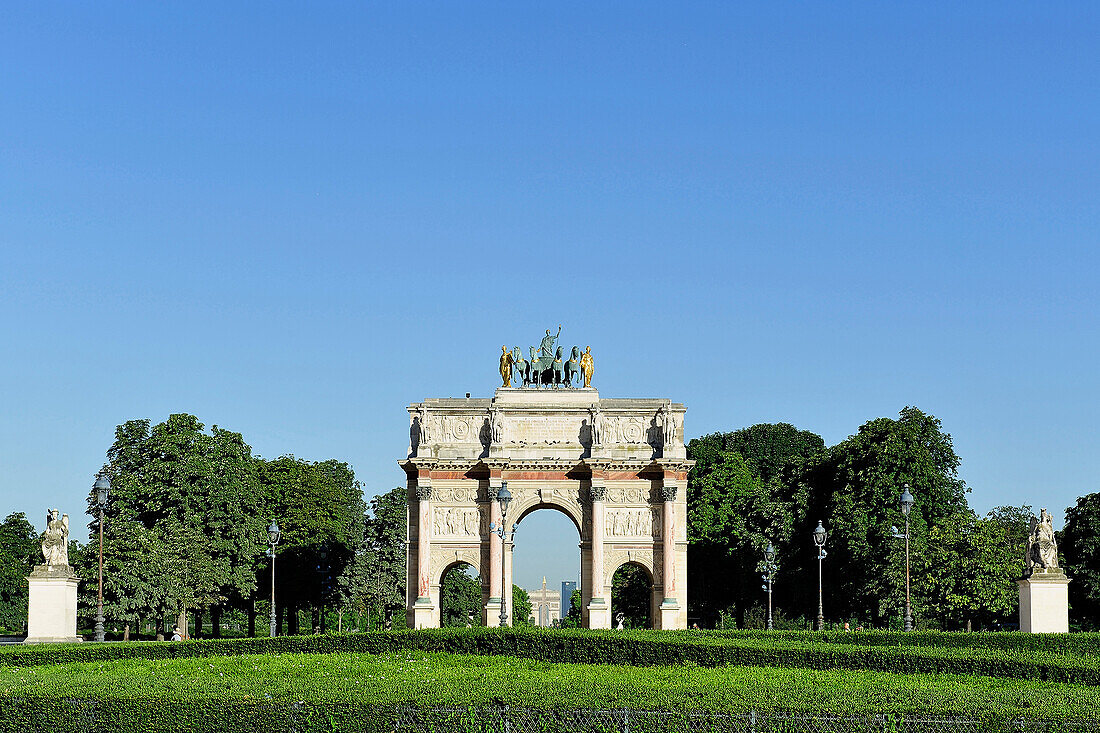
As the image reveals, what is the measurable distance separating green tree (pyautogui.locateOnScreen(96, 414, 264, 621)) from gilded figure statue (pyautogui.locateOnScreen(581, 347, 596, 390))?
61.0 feet

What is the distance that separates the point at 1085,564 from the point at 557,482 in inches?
1077

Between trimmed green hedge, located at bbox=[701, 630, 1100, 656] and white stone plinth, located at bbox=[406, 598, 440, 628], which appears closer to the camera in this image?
trimmed green hedge, located at bbox=[701, 630, 1100, 656]

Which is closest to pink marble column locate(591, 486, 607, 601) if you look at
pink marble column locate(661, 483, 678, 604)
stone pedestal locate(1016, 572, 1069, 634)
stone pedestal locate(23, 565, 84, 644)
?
pink marble column locate(661, 483, 678, 604)

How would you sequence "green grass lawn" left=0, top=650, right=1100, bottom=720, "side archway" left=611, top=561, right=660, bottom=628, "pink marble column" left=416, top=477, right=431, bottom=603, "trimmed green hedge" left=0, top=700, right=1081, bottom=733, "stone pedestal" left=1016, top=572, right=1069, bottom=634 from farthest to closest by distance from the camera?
1. "side archway" left=611, top=561, right=660, bottom=628
2. "pink marble column" left=416, top=477, right=431, bottom=603
3. "stone pedestal" left=1016, top=572, right=1069, bottom=634
4. "green grass lawn" left=0, top=650, right=1100, bottom=720
5. "trimmed green hedge" left=0, top=700, right=1081, bottom=733

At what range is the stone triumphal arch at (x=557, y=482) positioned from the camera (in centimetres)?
6594

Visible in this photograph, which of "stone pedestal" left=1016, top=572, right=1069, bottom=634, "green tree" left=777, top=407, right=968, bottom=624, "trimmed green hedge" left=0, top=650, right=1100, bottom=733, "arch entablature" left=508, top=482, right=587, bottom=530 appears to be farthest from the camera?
"arch entablature" left=508, top=482, right=587, bottom=530

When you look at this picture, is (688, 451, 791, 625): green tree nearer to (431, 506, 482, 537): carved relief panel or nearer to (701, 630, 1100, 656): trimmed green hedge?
(431, 506, 482, 537): carved relief panel

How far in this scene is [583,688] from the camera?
62.8ft

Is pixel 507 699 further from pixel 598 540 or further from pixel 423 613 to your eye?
pixel 598 540

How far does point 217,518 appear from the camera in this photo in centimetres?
6625

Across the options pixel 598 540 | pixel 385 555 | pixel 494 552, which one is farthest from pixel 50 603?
pixel 385 555

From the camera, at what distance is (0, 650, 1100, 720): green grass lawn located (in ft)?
58.0

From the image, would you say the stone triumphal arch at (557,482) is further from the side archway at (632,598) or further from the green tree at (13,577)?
the green tree at (13,577)

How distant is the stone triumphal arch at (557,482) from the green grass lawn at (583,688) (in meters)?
41.4
